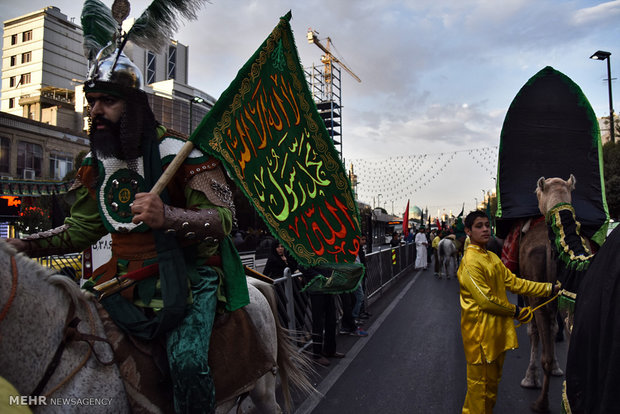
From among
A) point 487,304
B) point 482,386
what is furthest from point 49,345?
point 482,386

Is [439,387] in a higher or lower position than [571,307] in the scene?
lower

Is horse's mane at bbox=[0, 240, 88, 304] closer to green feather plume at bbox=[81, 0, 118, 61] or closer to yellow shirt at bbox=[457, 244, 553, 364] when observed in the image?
green feather plume at bbox=[81, 0, 118, 61]

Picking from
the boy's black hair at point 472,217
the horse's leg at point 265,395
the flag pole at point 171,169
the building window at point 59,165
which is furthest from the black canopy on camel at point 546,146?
the building window at point 59,165

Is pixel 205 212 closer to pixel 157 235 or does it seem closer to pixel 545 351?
pixel 157 235

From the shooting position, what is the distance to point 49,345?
186 cm

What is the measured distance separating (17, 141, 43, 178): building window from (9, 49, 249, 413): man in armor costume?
43.6 meters

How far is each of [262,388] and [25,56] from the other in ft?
281

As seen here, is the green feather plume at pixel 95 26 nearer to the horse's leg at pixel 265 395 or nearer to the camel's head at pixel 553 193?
the horse's leg at pixel 265 395

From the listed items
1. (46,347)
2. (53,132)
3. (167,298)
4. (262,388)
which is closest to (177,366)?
(167,298)

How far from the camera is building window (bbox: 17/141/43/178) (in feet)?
127

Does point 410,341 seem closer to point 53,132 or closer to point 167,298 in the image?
point 167,298

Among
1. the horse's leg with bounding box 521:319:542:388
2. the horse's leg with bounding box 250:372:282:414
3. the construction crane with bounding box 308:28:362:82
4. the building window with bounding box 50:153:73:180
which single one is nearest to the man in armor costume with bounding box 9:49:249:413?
the horse's leg with bounding box 250:372:282:414

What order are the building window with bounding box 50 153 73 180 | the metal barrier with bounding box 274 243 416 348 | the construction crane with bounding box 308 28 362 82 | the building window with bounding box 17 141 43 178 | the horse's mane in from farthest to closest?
the construction crane with bounding box 308 28 362 82 < the building window with bounding box 50 153 73 180 < the building window with bounding box 17 141 43 178 < the metal barrier with bounding box 274 243 416 348 < the horse's mane

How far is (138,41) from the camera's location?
8.19ft
